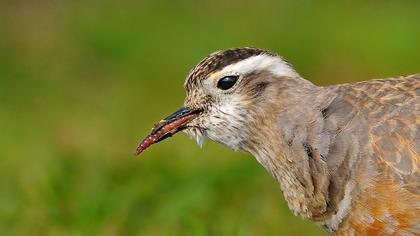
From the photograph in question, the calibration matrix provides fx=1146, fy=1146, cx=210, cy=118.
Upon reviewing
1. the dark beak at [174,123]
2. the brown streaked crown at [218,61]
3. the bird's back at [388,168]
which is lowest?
the bird's back at [388,168]

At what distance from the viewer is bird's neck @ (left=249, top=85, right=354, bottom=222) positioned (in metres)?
6.00

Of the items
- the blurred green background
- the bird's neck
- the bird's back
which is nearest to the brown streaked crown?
the bird's neck

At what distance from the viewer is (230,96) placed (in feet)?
20.1

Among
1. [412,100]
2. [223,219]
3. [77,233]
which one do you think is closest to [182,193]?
[223,219]

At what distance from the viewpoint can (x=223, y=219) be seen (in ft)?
26.0

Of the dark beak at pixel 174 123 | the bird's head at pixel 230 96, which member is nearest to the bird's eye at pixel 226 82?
the bird's head at pixel 230 96

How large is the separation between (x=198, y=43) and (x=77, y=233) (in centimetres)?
722

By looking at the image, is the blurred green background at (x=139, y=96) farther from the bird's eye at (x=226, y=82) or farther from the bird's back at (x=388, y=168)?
the bird's back at (x=388, y=168)

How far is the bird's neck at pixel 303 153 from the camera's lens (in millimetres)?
6000

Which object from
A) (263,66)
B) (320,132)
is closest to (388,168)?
(320,132)

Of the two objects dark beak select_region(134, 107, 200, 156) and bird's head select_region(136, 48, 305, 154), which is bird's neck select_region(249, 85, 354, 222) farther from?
dark beak select_region(134, 107, 200, 156)

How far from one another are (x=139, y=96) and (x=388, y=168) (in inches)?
289

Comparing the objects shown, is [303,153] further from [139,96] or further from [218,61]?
[139,96]

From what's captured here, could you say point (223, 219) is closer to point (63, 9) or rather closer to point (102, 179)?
point (102, 179)
